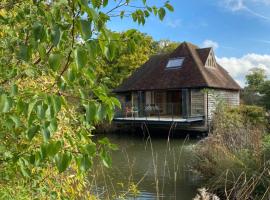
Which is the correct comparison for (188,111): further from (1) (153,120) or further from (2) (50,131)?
(2) (50,131)

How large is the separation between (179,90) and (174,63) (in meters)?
2.04

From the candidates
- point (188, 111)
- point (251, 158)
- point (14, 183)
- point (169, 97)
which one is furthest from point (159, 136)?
point (14, 183)

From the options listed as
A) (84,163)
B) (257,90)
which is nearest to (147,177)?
(84,163)

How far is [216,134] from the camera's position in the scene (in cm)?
1030

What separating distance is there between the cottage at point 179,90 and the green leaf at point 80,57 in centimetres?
1980

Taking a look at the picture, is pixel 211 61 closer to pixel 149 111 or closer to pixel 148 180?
pixel 149 111

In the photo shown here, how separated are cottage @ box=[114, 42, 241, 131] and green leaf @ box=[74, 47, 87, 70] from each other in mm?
19796

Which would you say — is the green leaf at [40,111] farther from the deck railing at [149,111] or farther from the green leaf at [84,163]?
the deck railing at [149,111]

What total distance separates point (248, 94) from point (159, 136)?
17.3 metres

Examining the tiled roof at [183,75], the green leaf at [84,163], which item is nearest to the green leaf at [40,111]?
the green leaf at [84,163]

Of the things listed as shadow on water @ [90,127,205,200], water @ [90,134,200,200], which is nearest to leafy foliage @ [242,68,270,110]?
shadow on water @ [90,127,205,200]

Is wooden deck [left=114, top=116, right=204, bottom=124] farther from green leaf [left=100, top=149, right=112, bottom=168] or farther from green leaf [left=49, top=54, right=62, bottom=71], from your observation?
green leaf [left=49, top=54, right=62, bottom=71]

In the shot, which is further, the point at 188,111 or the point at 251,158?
the point at 188,111

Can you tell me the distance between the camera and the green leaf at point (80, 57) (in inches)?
55.6
